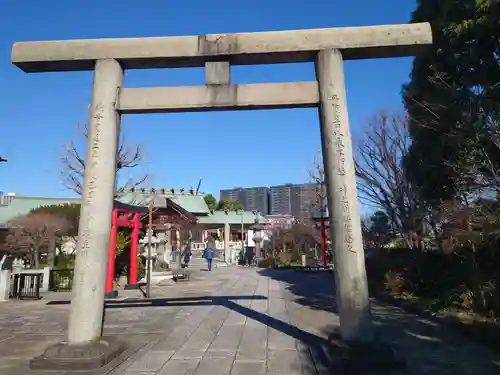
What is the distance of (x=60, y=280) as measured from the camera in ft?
51.2

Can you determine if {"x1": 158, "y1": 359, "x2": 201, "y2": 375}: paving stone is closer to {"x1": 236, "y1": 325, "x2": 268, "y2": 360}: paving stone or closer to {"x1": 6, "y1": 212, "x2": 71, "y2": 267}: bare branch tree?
{"x1": 236, "y1": 325, "x2": 268, "y2": 360}: paving stone

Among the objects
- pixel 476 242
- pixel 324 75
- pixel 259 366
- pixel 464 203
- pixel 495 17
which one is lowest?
pixel 259 366

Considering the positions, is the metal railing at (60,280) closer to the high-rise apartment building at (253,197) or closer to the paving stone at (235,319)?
the paving stone at (235,319)

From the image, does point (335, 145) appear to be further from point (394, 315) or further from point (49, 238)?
point (49, 238)

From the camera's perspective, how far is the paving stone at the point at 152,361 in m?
5.12

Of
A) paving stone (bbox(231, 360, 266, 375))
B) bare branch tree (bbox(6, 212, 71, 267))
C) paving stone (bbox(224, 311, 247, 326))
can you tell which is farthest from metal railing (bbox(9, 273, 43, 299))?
paving stone (bbox(231, 360, 266, 375))

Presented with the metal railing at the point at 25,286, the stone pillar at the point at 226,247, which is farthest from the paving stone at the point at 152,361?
the stone pillar at the point at 226,247

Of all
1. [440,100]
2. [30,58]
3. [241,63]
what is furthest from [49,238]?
[440,100]

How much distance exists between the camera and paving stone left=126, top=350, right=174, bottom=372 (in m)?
5.12

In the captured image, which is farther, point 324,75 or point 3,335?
point 3,335

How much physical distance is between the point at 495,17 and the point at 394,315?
6.90m

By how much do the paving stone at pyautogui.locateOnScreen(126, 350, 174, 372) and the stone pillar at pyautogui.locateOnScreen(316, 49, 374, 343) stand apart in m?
2.57

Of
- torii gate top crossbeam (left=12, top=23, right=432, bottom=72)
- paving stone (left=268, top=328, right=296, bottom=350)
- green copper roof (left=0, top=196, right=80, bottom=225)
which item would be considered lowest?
paving stone (left=268, top=328, right=296, bottom=350)

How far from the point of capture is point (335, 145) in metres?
5.65
